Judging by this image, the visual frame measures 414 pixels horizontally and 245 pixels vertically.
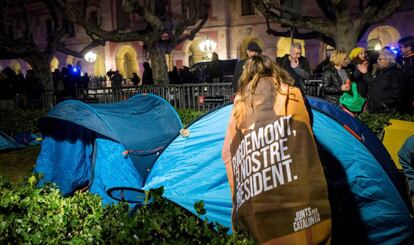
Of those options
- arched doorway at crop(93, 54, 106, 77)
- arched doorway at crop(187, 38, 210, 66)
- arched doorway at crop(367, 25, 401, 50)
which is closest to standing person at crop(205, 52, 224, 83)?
arched doorway at crop(367, 25, 401, 50)

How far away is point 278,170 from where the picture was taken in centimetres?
284

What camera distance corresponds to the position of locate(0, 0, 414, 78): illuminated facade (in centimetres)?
2266

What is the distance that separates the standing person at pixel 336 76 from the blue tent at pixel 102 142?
235 cm

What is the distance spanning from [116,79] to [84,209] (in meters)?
17.0

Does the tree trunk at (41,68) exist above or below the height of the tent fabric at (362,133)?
above

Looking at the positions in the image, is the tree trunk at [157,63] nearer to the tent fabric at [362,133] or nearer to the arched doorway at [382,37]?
the arched doorway at [382,37]

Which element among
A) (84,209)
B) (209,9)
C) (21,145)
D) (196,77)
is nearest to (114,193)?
(84,209)

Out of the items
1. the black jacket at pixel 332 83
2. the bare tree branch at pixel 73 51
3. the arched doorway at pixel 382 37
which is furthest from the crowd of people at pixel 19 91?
the arched doorway at pixel 382 37

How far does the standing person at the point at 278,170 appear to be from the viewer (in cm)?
277

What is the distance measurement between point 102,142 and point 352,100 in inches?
144

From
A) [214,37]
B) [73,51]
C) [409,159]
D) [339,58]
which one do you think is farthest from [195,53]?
[409,159]

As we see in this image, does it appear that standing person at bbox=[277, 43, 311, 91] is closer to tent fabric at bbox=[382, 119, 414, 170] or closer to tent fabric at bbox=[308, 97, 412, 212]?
tent fabric at bbox=[382, 119, 414, 170]

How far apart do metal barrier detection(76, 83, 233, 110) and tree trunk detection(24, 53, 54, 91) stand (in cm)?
777

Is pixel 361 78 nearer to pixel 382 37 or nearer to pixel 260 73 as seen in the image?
pixel 260 73
